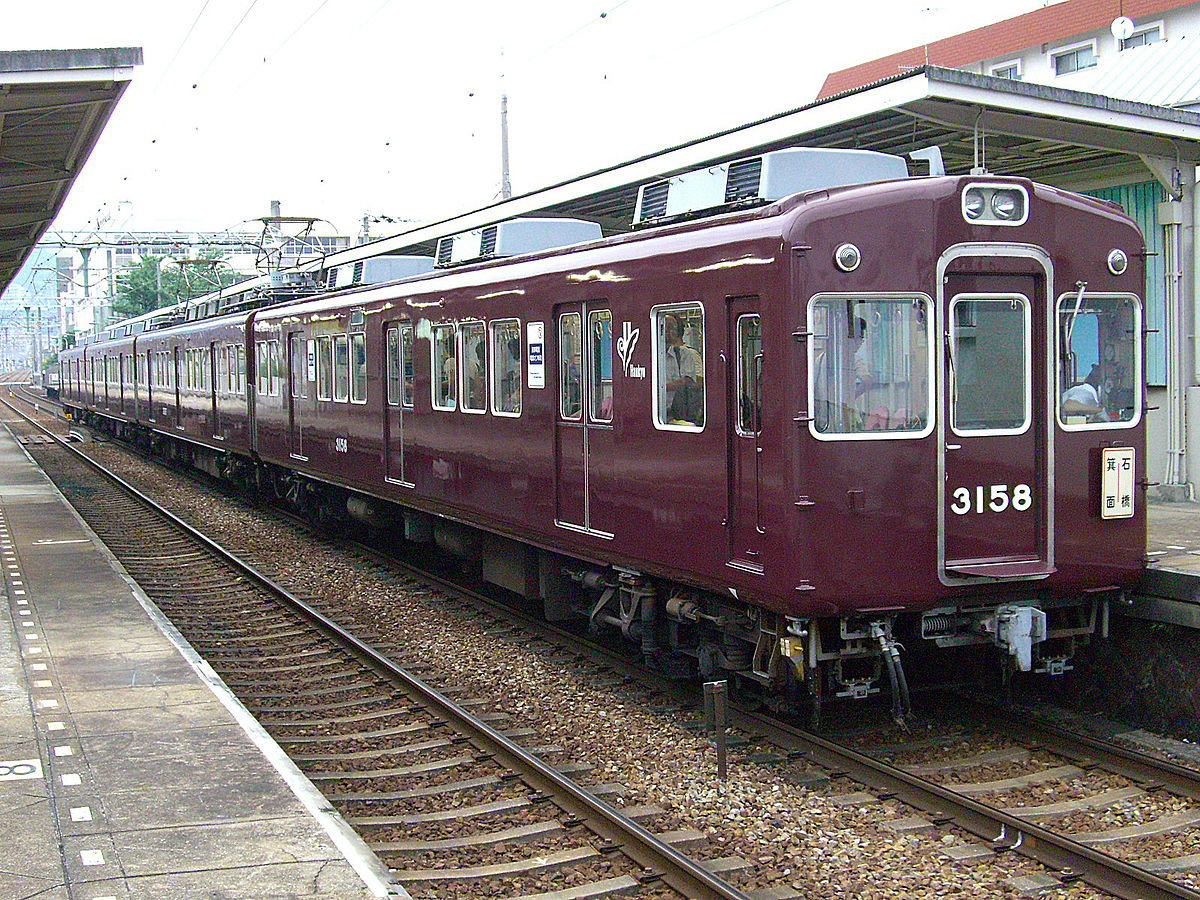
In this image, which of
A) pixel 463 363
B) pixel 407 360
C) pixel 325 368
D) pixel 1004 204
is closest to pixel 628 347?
pixel 1004 204

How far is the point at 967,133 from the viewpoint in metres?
11.7

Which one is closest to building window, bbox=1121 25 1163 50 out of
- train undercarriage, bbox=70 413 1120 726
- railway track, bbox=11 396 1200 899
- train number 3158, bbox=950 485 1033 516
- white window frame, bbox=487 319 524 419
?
white window frame, bbox=487 319 524 419

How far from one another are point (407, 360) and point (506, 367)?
2.61 metres

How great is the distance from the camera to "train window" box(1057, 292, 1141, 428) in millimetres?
7234

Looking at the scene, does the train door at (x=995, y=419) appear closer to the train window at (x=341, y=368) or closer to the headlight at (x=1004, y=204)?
the headlight at (x=1004, y=204)

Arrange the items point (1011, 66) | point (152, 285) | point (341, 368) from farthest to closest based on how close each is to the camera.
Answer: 1. point (152, 285)
2. point (1011, 66)
3. point (341, 368)

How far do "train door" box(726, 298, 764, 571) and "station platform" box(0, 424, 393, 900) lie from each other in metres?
2.64

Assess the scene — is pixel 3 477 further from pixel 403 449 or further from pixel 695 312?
pixel 695 312

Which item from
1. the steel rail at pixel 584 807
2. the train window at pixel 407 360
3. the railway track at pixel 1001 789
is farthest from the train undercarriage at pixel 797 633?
the train window at pixel 407 360

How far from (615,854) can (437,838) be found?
98cm

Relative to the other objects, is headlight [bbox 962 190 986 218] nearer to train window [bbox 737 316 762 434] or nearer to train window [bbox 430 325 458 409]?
train window [bbox 737 316 762 434]

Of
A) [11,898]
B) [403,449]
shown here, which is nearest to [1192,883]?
[11,898]

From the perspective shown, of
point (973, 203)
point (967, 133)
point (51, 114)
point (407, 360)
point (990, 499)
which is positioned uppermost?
point (51, 114)

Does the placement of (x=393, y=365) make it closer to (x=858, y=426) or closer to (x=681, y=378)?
(x=681, y=378)
